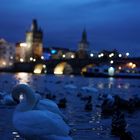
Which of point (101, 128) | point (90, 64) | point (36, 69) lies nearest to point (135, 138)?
point (101, 128)

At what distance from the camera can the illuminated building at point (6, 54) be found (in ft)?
556

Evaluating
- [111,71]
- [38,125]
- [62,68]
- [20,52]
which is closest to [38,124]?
[38,125]

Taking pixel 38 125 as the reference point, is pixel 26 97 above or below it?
above

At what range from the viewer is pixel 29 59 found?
174250 mm

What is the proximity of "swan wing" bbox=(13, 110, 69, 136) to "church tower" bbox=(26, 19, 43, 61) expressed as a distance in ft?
544

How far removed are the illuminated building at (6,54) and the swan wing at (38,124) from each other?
519 ft

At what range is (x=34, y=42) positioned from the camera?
18538 cm

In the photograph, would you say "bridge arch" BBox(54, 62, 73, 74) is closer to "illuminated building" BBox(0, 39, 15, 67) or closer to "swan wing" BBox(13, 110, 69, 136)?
"illuminated building" BBox(0, 39, 15, 67)

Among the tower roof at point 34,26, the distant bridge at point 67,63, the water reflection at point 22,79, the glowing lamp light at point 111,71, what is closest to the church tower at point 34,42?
the tower roof at point 34,26

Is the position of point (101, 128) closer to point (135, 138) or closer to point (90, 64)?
point (135, 138)

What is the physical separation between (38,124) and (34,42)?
17574 cm

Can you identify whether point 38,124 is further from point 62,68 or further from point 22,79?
point 62,68

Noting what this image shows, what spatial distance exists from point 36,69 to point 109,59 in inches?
902

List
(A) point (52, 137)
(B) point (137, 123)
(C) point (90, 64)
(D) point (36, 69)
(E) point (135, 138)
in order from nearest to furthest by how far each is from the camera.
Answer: (A) point (52, 137) < (E) point (135, 138) < (B) point (137, 123) < (C) point (90, 64) < (D) point (36, 69)
